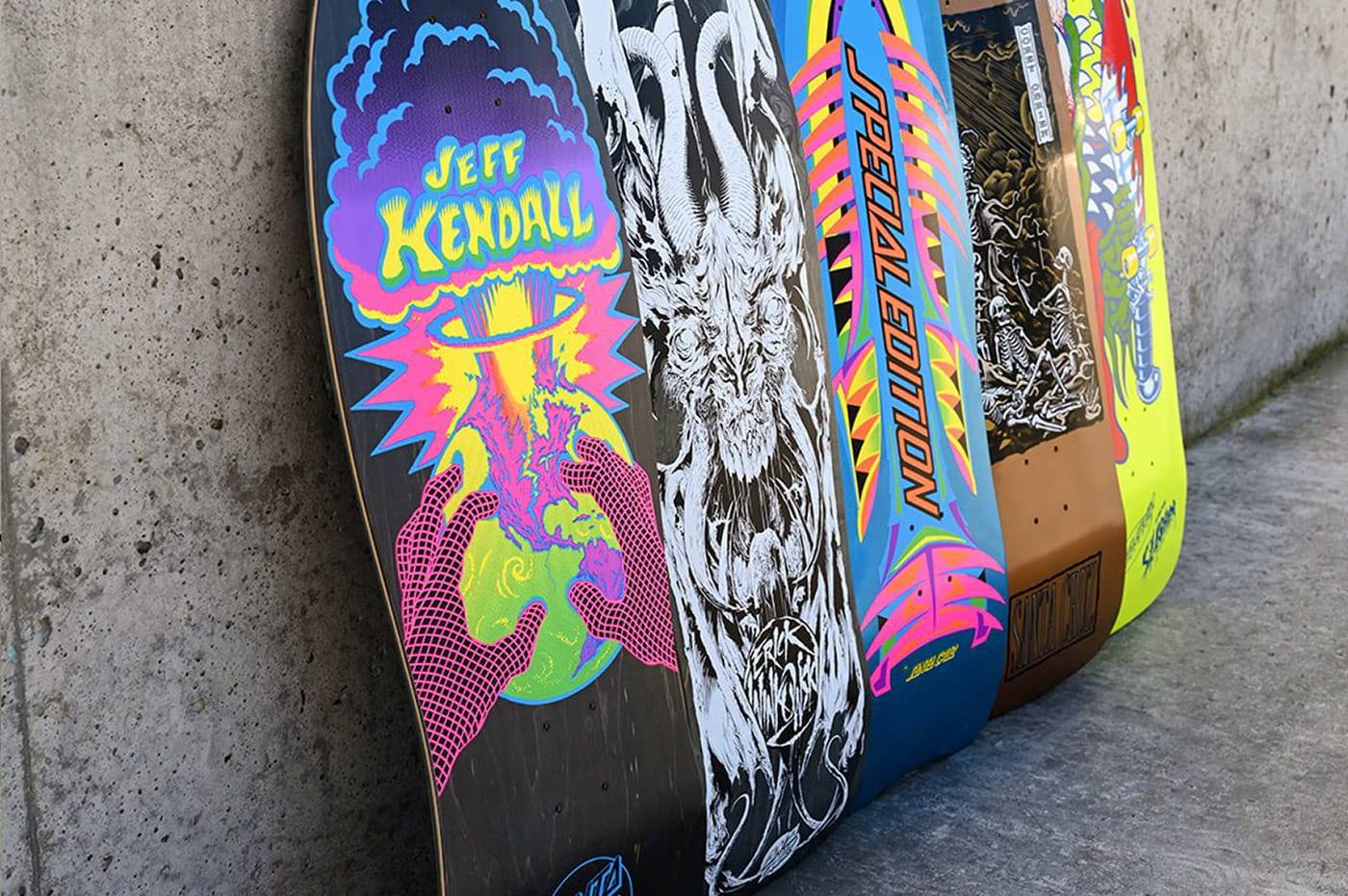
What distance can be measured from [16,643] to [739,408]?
2.89ft

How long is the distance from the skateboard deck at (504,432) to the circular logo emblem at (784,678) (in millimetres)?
146

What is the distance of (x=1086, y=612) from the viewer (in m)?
2.54

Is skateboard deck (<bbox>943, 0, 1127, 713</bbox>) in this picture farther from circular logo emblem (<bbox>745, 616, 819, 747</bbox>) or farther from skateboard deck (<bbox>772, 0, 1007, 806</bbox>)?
circular logo emblem (<bbox>745, 616, 819, 747</bbox>)

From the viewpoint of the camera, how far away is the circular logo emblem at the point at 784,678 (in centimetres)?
192

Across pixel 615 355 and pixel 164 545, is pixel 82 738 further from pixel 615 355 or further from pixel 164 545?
pixel 615 355

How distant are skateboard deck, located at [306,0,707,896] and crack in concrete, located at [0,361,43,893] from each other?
31cm

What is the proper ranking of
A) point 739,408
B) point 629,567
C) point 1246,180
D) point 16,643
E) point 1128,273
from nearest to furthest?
1. point 16,643
2. point 629,567
3. point 739,408
4. point 1128,273
5. point 1246,180

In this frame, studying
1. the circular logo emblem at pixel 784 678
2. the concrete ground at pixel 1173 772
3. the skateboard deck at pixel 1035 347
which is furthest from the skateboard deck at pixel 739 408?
the skateboard deck at pixel 1035 347

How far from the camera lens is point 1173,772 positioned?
226cm

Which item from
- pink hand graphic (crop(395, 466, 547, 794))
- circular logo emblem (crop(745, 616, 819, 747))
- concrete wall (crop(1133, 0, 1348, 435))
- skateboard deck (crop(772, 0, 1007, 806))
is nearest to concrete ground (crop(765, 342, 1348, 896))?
skateboard deck (crop(772, 0, 1007, 806))

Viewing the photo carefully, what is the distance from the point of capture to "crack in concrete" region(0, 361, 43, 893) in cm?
142

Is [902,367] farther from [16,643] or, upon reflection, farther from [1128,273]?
[16,643]

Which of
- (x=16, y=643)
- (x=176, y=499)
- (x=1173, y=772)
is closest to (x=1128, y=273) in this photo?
(x=1173, y=772)

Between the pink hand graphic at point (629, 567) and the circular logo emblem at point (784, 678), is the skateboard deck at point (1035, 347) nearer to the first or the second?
the circular logo emblem at point (784, 678)
